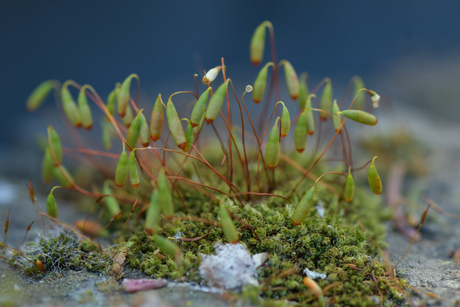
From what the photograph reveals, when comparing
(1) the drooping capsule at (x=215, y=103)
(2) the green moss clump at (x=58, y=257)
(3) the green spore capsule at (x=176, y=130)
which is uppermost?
(1) the drooping capsule at (x=215, y=103)

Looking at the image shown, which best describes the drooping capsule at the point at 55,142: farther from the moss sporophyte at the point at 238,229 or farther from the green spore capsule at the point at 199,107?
the green spore capsule at the point at 199,107

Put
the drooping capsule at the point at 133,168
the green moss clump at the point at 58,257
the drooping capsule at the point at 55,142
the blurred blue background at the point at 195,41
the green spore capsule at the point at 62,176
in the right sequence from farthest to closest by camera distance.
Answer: the blurred blue background at the point at 195,41
the green spore capsule at the point at 62,176
the drooping capsule at the point at 55,142
the green moss clump at the point at 58,257
the drooping capsule at the point at 133,168

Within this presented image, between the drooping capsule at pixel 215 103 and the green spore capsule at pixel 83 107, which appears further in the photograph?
the green spore capsule at pixel 83 107

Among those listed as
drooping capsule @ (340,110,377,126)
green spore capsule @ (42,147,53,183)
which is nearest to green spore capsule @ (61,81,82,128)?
green spore capsule @ (42,147,53,183)

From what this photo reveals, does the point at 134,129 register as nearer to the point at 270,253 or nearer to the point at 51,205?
the point at 51,205

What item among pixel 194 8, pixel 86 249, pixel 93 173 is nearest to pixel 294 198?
pixel 86 249

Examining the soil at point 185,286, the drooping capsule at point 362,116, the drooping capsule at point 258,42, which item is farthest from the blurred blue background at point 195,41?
the drooping capsule at point 362,116

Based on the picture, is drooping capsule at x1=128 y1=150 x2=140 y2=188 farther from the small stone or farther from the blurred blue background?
the blurred blue background

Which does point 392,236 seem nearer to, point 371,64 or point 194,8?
point 194,8
